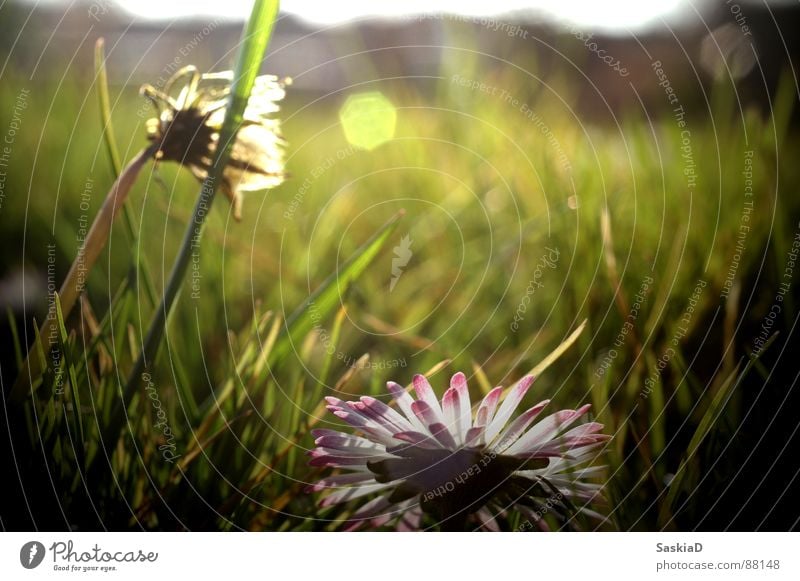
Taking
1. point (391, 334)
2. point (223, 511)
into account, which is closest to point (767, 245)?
point (391, 334)

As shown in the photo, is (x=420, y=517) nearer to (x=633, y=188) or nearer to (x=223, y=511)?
(x=223, y=511)

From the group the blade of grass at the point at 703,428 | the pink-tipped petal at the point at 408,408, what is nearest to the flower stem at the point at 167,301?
the pink-tipped petal at the point at 408,408

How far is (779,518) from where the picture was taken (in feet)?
1.27

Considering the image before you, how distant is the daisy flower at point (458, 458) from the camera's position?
322 mm

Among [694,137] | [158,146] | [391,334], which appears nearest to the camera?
[158,146]

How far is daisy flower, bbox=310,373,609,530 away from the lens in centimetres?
32

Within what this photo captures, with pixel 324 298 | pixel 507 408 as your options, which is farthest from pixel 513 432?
pixel 324 298

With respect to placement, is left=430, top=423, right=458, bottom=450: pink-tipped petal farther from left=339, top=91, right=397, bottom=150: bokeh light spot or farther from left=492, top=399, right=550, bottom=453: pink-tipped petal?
left=339, top=91, right=397, bottom=150: bokeh light spot

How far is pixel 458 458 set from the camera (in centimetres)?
32

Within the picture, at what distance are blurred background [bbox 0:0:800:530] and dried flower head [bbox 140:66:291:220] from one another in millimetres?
42

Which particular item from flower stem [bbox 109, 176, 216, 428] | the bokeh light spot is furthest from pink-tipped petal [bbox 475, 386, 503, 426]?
the bokeh light spot

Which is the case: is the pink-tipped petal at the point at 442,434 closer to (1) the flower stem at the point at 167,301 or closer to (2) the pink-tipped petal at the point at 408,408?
(2) the pink-tipped petal at the point at 408,408
